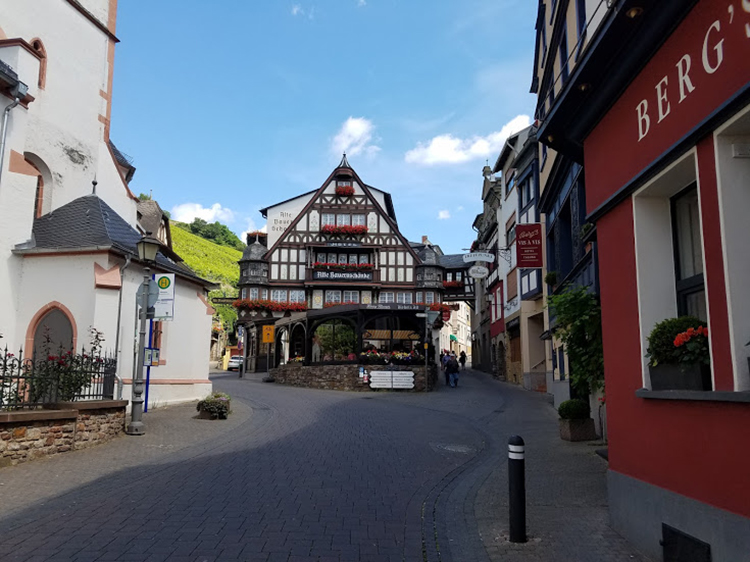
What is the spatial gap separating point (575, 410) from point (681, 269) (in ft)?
23.5

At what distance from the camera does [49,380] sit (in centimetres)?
1117

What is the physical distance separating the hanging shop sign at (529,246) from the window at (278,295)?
32.3 m

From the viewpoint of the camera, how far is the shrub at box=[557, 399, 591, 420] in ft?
40.0

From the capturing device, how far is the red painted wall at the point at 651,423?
4.22 meters

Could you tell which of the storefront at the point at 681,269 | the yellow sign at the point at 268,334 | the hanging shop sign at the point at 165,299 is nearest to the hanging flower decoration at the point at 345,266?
the yellow sign at the point at 268,334

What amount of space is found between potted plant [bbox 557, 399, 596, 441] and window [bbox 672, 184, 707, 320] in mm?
7072

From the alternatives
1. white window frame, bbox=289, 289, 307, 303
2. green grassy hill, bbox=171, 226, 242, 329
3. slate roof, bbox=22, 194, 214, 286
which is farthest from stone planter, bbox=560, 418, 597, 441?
green grassy hill, bbox=171, 226, 242, 329

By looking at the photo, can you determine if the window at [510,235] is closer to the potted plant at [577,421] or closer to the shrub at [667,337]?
the potted plant at [577,421]

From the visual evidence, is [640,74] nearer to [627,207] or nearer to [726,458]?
[627,207]

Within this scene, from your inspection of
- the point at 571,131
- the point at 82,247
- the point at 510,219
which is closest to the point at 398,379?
the point at 510,219

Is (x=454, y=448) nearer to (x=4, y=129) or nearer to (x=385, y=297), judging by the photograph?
(x=4, y=129)

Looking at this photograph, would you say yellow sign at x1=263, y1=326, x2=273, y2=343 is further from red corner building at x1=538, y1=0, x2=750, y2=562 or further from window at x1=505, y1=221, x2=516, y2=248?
red corner building at x1=538, y1=0, x2=750, y2=562

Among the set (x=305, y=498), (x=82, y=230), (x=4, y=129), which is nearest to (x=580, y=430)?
(x=305, y=498)

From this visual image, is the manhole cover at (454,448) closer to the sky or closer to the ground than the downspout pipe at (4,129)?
closer to the ground
